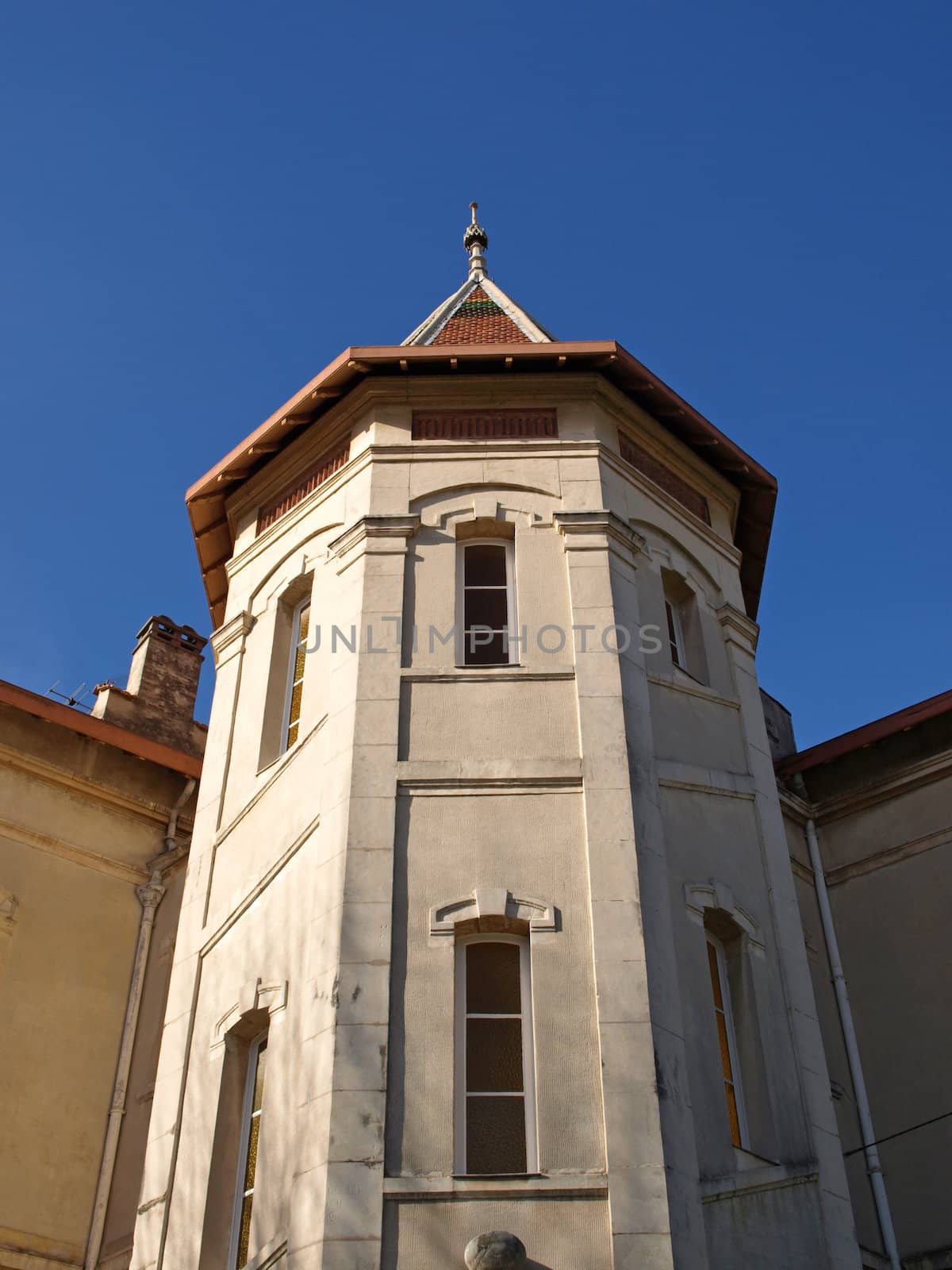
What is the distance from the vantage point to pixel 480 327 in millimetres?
17359

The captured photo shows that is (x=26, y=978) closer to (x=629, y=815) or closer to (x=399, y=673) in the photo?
(x=399, y=673)

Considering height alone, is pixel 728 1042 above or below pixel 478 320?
below

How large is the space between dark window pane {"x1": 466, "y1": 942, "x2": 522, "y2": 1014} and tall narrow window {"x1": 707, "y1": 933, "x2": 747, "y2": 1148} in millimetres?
1687

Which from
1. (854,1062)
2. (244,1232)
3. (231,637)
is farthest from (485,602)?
(854,1062)

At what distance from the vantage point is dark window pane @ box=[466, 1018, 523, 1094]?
1031 cm

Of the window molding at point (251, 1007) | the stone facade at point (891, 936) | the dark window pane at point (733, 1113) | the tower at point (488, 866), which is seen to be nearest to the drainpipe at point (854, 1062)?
the stone facade at point (891, 936)

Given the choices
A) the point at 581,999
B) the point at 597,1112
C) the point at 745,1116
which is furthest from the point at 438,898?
the point at 745,1116

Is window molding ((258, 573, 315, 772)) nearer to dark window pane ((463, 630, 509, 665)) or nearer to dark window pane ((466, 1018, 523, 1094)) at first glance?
dark window pane ((463, 630, 509, 665))

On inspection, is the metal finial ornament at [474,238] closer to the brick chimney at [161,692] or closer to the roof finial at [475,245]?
the roof finial at [475,245]

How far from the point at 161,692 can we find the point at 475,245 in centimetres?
799

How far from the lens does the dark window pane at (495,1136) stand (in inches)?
392

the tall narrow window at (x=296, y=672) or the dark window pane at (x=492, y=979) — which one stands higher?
the tall narrow window at (x=296, y=672)

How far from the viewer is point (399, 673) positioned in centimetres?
1250

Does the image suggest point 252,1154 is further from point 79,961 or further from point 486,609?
point 486,609
